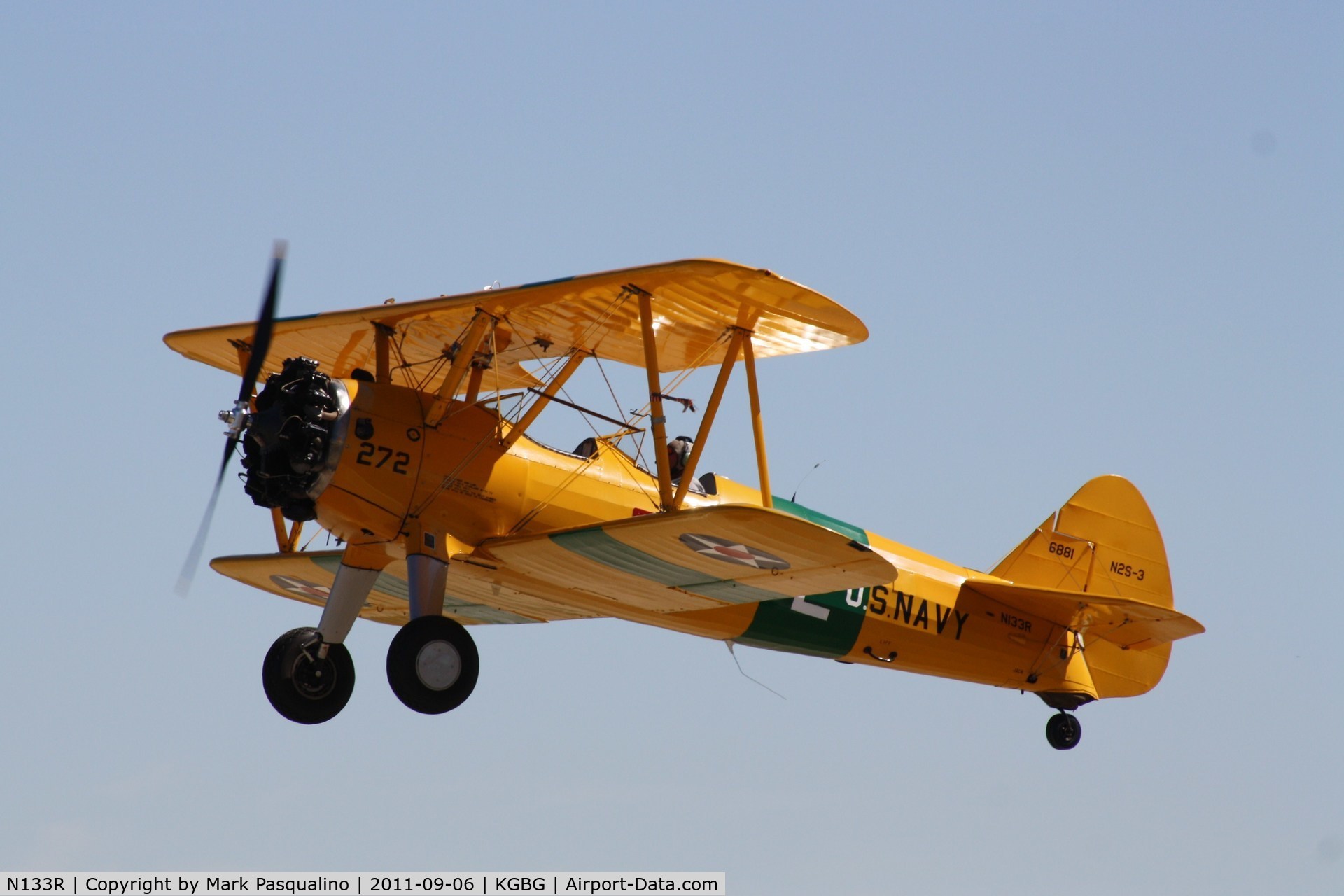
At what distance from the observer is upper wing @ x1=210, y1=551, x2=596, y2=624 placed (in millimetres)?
14109

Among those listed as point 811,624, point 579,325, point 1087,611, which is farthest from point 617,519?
point 1087,611

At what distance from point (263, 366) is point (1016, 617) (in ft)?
22.4

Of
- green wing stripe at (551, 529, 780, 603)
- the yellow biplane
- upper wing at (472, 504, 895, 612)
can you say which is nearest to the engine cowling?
the yellow biplane

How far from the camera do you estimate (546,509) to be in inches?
505

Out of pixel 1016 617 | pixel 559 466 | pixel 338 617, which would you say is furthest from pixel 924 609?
pixel 338 617

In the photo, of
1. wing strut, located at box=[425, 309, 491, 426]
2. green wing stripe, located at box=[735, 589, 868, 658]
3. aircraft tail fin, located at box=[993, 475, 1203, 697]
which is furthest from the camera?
aircraft tail fin, located at box=[993, 475, 1203, 697]

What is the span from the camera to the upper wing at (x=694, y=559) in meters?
11.3

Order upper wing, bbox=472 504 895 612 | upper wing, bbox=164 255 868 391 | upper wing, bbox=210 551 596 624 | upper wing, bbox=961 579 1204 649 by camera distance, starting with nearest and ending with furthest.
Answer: upper wing, bbox=472 504 895 612
upper wing, bbox=164 255 868 391
upper wing, bbox=210 551 596 624
upper wing, bbox=961 579 1204 649

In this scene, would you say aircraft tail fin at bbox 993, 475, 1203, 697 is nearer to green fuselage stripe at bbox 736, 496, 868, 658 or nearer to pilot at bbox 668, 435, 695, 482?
green fuselage stripe at bbox 736, 496, 868, 658

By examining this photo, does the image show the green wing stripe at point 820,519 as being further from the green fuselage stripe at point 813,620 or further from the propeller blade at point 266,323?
the propeller blade at point 266,323

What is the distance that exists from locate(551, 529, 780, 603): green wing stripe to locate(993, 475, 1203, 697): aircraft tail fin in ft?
14.0

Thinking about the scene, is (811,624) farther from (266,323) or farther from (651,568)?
(266,323)

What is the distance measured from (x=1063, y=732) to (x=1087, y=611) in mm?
1205

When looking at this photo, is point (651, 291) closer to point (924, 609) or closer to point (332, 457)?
point (332, 457)
